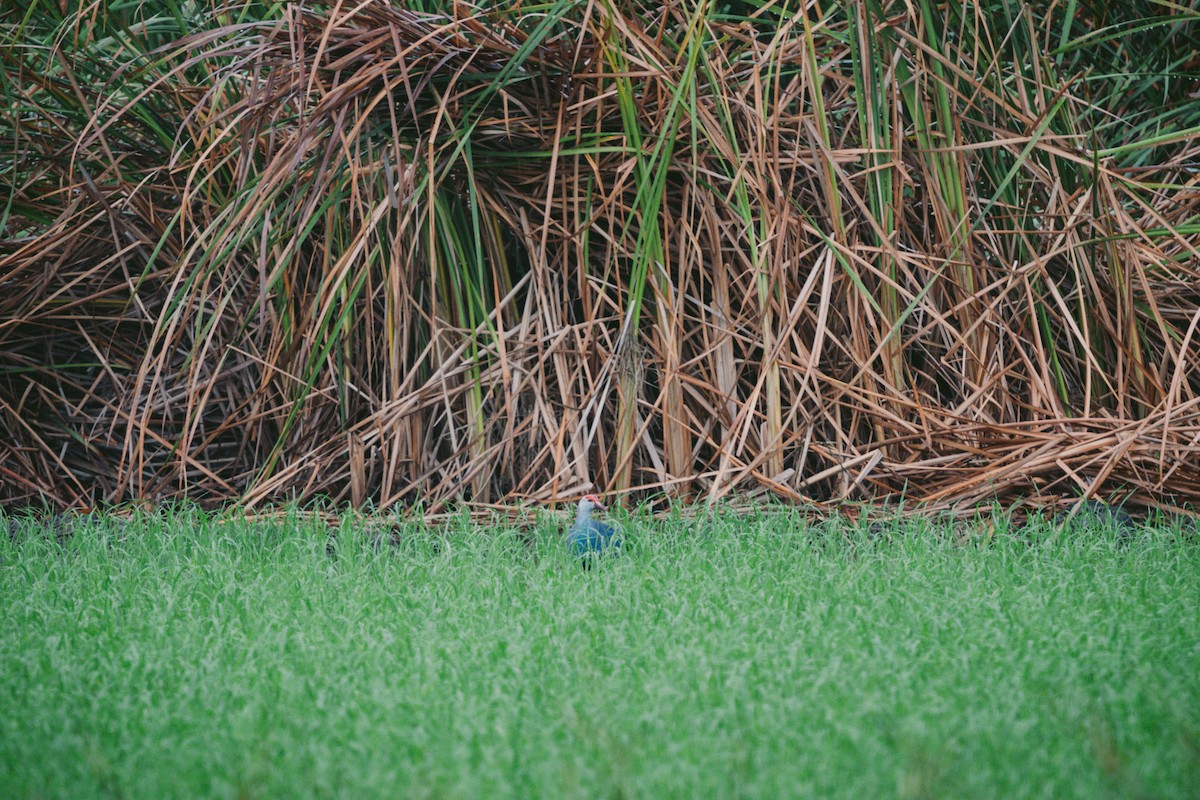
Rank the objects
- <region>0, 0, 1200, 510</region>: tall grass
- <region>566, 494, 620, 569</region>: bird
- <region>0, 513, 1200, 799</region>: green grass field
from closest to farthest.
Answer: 1. <region>0, 513, 1200, 799</region>: green grass field
2. <region>566, 494, 620, 569</region>: bird
3. <region>0, 0, 1200, 510</region>: tall grass

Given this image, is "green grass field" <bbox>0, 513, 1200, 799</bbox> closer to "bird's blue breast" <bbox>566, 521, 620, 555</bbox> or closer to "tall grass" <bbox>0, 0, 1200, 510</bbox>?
"bird's blue breast" <bbox>566, 521, 620, 555</bbox>

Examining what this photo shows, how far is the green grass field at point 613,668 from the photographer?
1.08 m

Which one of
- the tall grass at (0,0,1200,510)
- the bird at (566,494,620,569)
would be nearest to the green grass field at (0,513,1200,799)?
the bird at (566,494,620,569)

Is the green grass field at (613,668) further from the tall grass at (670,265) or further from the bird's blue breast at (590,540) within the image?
the tall grass at (670,265)

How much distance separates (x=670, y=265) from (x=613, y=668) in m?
1.40

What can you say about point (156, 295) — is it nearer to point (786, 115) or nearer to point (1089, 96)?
point (786, 115)

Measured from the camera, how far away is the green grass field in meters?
1.08

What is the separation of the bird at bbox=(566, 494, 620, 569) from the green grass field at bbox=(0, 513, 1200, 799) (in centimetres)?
4

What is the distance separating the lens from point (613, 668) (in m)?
1.37

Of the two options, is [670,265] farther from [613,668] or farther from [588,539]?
[613,668]

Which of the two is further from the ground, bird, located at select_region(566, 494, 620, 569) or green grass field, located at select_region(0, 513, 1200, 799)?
green grass field, located at select_region(0, 513, 1200, 799)

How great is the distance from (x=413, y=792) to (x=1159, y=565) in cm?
139

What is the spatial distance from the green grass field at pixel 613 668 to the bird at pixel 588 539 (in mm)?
37

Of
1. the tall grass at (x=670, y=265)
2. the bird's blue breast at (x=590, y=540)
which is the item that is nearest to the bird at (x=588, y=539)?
the bird's blue breast at (x=590, y=540)
